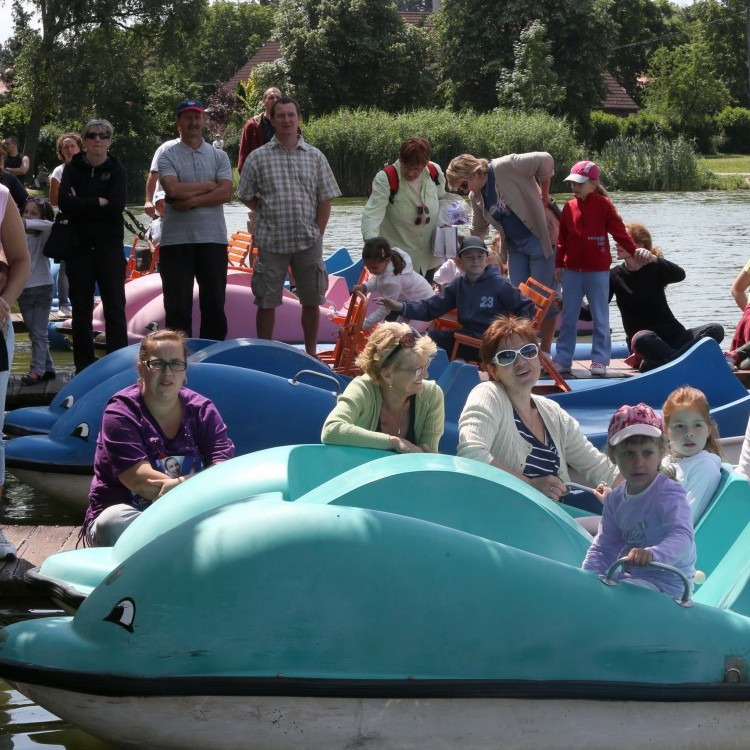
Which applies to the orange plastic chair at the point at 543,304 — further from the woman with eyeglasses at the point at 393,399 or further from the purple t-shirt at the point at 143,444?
the purple t-shirt at the point at 143,444

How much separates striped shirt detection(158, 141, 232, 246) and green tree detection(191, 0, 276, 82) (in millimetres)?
90703

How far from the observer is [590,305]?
9.73m

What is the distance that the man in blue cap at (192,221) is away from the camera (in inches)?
336

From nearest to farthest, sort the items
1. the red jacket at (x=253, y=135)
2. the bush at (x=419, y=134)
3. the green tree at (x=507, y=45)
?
the red jacket at (x=253, y=135), the bush at (x=419, y=134), the green tree at (x=507, y=45)

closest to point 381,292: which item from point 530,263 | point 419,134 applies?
point 530,263

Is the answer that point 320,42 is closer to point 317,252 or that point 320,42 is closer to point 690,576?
point 317,252

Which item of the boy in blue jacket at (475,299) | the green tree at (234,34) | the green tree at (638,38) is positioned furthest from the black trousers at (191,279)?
the green tree at (234,34)

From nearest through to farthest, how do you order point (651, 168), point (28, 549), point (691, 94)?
point (28, 549)
point (651, 168)
point (691, 94)

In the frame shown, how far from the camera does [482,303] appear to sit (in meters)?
8.06

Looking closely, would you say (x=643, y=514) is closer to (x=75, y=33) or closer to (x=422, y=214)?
(x=422, y=214)

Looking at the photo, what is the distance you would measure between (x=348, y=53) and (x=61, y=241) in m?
42.8

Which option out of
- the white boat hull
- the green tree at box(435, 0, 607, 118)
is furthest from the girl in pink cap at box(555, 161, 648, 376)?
the green tree at box(435, 0, 607, 118)

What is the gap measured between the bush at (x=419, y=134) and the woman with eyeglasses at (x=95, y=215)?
26927mm

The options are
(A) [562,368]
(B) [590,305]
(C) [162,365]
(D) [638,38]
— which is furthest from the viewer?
(D) [638,38]
